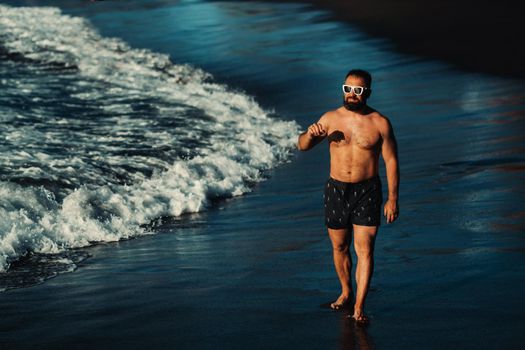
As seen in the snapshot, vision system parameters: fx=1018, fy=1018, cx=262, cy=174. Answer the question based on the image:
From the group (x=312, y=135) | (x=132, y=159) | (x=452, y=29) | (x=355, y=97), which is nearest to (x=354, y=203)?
(x=312, y=135)

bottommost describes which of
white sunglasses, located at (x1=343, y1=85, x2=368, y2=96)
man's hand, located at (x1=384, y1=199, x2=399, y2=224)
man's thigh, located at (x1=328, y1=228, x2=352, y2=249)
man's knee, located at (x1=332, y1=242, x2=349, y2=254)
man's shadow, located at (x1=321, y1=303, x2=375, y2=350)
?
man's shadow, located at (x1=321, y1=303, x2=375, y2=350)

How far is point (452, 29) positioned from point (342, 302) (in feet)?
62.1

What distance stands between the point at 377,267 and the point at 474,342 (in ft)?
5.99

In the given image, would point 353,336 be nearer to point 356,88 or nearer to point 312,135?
point 312,135

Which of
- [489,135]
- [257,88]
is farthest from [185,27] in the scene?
[489,135]

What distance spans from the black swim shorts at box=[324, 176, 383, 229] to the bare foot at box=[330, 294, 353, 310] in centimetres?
50

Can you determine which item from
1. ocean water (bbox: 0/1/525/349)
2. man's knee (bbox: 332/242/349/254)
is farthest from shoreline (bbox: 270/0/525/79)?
man's knee (bbox: 332/242/349/254)

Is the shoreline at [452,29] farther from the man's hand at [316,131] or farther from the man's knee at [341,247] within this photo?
the man's hand at [316,131]

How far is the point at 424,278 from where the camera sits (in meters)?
7.28

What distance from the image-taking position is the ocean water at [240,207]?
655 cm

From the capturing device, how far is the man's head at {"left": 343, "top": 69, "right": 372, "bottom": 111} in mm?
6262

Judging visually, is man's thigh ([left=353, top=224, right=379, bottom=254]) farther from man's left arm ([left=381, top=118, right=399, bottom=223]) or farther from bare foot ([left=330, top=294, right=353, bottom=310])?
bare foot ([left=330, top=294, right=353, bottom=310])

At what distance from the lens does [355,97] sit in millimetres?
6312

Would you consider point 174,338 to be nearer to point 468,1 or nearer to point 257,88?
point 257,88
